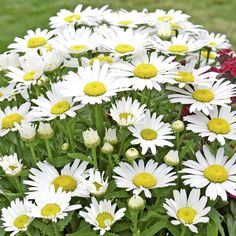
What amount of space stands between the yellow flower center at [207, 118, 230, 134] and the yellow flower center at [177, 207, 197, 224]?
26 centimetres

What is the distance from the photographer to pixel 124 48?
202cm

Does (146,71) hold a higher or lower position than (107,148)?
higher

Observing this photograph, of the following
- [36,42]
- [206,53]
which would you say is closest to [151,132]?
[36,42]

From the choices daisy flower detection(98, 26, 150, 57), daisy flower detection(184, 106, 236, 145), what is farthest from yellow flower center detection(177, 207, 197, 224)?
daisy flower detection(98, 26, 150, 57)

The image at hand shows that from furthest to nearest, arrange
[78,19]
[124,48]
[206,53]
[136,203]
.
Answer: [206,53] → [78,19] → [124,48] → [136,203]

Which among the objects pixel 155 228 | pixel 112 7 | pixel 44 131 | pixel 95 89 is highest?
pixel 95 89

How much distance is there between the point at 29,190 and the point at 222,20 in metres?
3.73

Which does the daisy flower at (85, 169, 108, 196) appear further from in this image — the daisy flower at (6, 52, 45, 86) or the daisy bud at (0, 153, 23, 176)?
the daisy flower at (6, 52, 45, 86)

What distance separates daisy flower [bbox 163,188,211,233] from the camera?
5.50ft

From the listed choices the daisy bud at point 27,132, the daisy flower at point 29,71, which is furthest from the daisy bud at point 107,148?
the daisy flower at point 29,71

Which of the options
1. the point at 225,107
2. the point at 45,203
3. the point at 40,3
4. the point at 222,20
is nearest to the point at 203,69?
the point at 225,107

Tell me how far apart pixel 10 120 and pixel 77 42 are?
0.37 meters

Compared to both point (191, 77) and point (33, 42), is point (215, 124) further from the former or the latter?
point (33, 42)

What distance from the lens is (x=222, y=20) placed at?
5211 mm
